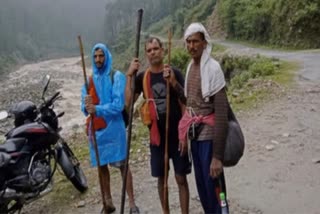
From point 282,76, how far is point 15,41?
91340mm

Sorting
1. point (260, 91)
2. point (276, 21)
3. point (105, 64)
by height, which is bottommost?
point (276, 21)

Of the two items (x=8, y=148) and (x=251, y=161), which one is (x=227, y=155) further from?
(x=251, y=161)

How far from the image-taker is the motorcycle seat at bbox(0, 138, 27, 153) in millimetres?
4195

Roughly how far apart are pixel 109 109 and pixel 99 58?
469mm

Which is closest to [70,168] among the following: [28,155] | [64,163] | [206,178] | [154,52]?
[64,163]

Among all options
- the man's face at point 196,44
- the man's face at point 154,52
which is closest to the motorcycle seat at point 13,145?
the man's face at point 154,52

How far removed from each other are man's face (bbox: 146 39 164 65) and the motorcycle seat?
1.64 m

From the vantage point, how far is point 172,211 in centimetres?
435

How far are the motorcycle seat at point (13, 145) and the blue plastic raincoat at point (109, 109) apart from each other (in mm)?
672

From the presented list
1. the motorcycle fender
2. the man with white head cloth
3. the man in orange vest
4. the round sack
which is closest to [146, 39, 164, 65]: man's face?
the man in orange vest

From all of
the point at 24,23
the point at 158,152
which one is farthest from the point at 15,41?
the point at 158,152

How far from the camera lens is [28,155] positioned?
4.33 metres

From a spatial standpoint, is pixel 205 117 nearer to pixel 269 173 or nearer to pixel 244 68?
pixel 269 173

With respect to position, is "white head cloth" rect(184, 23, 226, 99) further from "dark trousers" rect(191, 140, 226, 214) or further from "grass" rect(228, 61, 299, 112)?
"grass" rect(228, 61, 299, 112)
